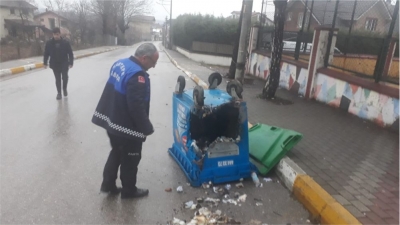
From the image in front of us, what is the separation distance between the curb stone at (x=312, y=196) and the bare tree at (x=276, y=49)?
4.62 metres

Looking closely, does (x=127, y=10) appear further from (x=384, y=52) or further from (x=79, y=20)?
(x=384, y=52)

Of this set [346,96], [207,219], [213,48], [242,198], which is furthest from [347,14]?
[213,48]

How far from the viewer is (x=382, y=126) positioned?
6133 millimetres

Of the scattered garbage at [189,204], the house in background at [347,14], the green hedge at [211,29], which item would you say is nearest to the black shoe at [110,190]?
the scattered garbage at [189,204]

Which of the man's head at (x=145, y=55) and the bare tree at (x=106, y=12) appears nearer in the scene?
the man's head at (x=145, y=55)

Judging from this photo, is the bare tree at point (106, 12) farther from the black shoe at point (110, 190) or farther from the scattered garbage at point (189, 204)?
the scattered garbage at point (189, 204)

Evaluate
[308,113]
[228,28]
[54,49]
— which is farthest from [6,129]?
[228,28]

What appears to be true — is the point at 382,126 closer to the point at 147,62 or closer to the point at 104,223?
the point at 147,62

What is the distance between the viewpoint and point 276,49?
8336mm

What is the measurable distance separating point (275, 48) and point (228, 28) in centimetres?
1601

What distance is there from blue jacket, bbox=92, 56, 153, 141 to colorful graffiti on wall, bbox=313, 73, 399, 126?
5.10 m

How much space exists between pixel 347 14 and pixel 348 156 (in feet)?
28.5

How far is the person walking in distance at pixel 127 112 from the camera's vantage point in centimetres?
297

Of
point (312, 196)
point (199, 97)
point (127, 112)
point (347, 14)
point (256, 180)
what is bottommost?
point (256, 180)
